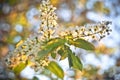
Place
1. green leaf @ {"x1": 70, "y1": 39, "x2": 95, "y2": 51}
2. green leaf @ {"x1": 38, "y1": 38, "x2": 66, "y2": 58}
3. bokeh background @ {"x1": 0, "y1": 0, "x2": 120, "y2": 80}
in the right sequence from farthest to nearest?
bokeh background @ {"x1": 0, "y1": 0, "x2": 120, "y2": 80}
green leaf @ {"x1": 70, "y1": 39, "x2": 95, "y2": 51}
green leaf @ {"x1": 38, "y1": 38, "x2": 66, "y2": 58}

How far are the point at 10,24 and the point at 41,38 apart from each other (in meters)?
4.58

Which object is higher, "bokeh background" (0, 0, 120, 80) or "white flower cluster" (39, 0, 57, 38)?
"bokeh background" (0, 0, 120, 80)

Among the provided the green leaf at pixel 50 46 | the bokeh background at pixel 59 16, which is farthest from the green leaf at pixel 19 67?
the bokeh background at pixel 59 16

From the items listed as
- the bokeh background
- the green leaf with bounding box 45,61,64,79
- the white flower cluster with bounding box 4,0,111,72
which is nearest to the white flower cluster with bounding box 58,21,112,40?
the white flower cluster with bounding box 4,0,111,72

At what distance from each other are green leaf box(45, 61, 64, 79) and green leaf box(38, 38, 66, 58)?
9cm

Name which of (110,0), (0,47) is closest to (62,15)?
(110,0)

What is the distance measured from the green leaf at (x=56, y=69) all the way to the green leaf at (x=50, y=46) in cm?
9

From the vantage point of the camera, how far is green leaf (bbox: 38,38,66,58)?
1236 mm

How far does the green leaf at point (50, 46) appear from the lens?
1236mm

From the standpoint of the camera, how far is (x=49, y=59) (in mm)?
1345

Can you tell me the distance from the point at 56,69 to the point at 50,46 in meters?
0.12

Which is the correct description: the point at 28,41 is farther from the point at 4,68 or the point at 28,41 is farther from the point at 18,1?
the point at 18,1

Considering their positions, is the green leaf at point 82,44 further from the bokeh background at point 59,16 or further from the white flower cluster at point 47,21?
the bokeh background at point 59,16

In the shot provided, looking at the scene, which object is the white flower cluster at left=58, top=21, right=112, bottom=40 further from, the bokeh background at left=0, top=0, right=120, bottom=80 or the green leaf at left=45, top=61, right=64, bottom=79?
the bokeh background at left=0, top=0, right=120, bottom=80
